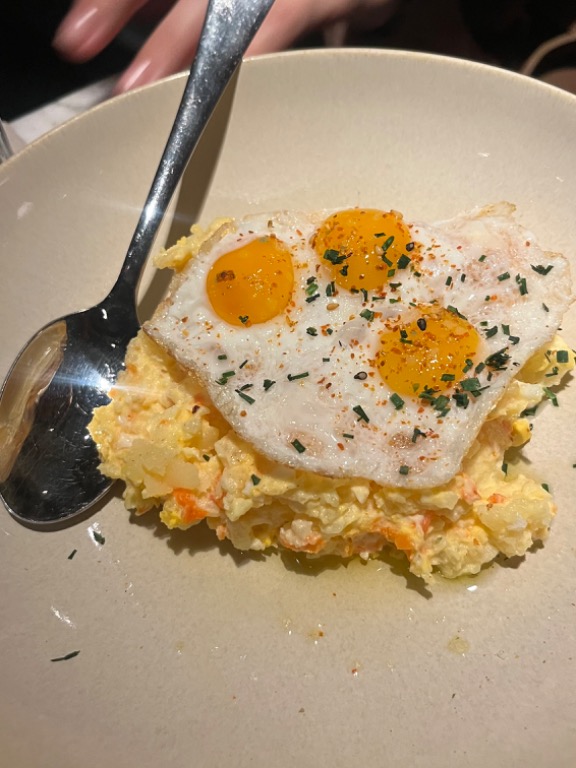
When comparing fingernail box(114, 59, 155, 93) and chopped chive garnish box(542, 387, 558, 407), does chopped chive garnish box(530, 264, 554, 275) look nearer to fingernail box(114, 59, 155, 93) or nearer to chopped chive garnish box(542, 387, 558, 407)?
chopped chive garnish box(542, 387, 558, 407)

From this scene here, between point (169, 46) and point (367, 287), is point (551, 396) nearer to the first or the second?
point (367, 287)

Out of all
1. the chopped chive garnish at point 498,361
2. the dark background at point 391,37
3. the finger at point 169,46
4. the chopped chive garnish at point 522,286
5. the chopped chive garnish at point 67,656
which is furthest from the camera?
the dark background at point 391,37

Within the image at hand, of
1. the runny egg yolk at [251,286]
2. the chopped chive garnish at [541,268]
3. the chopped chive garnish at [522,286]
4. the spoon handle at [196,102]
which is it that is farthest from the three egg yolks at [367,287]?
the spoon handle at [196,102]

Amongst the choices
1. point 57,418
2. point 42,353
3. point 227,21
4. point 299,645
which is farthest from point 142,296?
point 299,645

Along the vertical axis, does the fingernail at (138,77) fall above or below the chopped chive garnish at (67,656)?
above

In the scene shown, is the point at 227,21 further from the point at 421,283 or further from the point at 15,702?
the point at 15,702

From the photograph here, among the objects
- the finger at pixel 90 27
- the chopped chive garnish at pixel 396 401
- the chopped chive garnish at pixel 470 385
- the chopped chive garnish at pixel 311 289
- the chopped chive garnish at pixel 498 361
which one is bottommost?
the chopped chive garnish at pixel 498 361

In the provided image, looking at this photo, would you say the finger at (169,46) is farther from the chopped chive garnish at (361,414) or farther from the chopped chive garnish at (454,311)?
the chopped chive garnish at (361,414)
